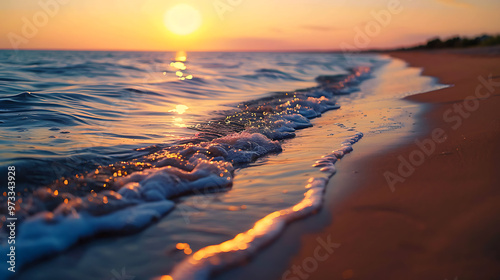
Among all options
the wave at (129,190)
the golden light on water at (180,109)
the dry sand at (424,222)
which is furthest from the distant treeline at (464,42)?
the wave at (129,190)

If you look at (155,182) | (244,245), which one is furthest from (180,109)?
(244,245)

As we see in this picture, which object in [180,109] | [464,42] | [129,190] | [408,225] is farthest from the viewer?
[464,42]

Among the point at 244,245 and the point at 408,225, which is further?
the point at 408,225

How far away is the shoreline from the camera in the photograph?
1864 millimetres

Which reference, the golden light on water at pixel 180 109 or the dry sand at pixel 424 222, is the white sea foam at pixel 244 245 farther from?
the golden light on water at pixel 180 109

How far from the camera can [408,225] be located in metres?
2.27

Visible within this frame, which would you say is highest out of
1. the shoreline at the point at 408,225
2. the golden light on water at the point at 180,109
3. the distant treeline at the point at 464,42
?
the distant treeline at the point at 464,42

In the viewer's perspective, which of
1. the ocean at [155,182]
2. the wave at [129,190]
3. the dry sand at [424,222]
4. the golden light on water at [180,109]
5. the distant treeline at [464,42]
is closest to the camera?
the dry sand at [424,222]

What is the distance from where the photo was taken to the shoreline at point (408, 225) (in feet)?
6.12

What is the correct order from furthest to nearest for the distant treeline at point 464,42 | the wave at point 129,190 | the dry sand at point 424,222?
the distant treeline at point 464,42, the wave at point 129,190, the dry sand at point 424,222

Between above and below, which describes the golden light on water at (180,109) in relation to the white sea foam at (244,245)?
above

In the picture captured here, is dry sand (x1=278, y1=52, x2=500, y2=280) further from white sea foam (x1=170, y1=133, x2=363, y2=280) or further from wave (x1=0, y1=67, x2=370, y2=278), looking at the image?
wave (x1=0, y1=67, x2=370, y2=278)

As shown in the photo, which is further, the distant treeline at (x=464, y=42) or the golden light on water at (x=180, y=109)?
the distant treeline at (x=464, y=42)

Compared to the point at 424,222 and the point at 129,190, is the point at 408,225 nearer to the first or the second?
the point at 424,222
